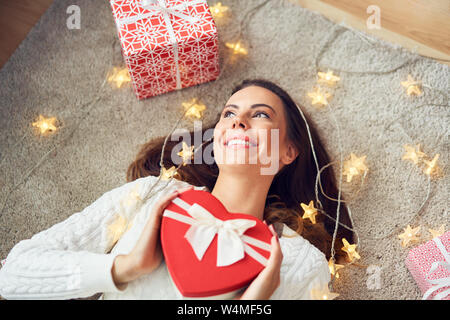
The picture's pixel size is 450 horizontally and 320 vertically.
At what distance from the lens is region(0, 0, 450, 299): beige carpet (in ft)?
4.82

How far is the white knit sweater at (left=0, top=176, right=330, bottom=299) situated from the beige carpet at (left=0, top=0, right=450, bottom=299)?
170 mm

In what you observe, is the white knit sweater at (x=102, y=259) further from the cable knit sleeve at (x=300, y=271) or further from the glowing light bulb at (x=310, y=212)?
the glowing light bulb at (x=310, y=212)

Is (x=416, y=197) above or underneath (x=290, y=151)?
underneath

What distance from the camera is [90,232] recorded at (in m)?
1.29

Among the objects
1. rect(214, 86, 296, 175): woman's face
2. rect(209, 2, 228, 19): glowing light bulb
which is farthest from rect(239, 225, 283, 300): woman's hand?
rect(209, 2, 228, 19): glowing light bulb

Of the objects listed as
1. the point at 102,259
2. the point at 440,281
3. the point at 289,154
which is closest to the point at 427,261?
the point at 440,281

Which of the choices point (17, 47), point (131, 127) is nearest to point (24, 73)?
point (17, 47)

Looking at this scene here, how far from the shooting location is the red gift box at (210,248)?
1.11 metres

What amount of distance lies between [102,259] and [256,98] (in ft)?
2.11

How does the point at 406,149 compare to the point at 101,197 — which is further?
the point at 406,149

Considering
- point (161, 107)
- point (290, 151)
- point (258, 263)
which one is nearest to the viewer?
point (258, 263)

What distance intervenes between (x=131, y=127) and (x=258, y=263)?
2.37 ft

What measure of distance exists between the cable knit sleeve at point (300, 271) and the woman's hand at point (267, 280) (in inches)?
2.4

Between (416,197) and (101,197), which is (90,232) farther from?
(416,197)
